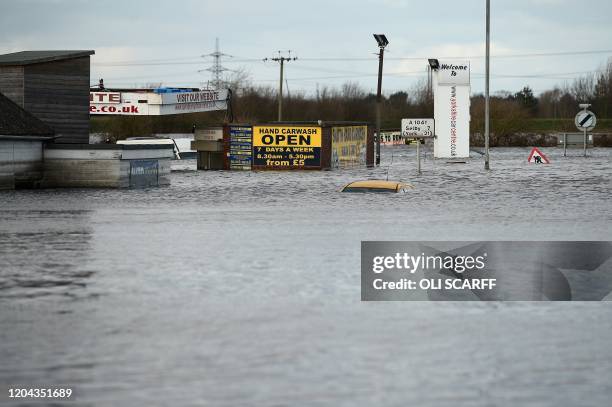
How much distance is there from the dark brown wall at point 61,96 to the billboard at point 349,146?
1660cm

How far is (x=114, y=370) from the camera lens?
9195 millimetres

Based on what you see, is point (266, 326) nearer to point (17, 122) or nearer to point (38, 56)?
point (17, 122)

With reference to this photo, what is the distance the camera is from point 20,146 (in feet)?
134

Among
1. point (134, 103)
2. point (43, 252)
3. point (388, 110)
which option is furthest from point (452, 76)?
point (388, 110)

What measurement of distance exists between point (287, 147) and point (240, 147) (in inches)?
99.9

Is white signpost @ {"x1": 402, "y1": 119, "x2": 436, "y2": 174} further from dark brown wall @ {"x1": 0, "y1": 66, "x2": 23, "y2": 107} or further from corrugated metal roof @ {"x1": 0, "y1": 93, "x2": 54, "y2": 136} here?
dark brown wall @ {"x1": 0, "y1": 66, "x2": 23, "y2": 107}

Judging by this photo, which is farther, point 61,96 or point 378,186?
point 61,96

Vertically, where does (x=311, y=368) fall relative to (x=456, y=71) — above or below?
below

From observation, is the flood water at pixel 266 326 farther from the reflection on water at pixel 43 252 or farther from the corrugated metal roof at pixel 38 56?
the corrugated metal roof at pixel 38 56

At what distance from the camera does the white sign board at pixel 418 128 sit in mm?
52656

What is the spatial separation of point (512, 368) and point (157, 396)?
2917 millimetres

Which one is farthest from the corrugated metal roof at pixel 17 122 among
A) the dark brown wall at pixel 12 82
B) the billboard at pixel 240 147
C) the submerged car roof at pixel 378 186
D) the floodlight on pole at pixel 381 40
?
the floodlight on pole at pixel 381 40

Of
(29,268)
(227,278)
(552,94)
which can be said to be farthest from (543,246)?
(552,94)

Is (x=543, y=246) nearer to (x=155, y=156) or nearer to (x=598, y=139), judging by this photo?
(x=155, y=156)
